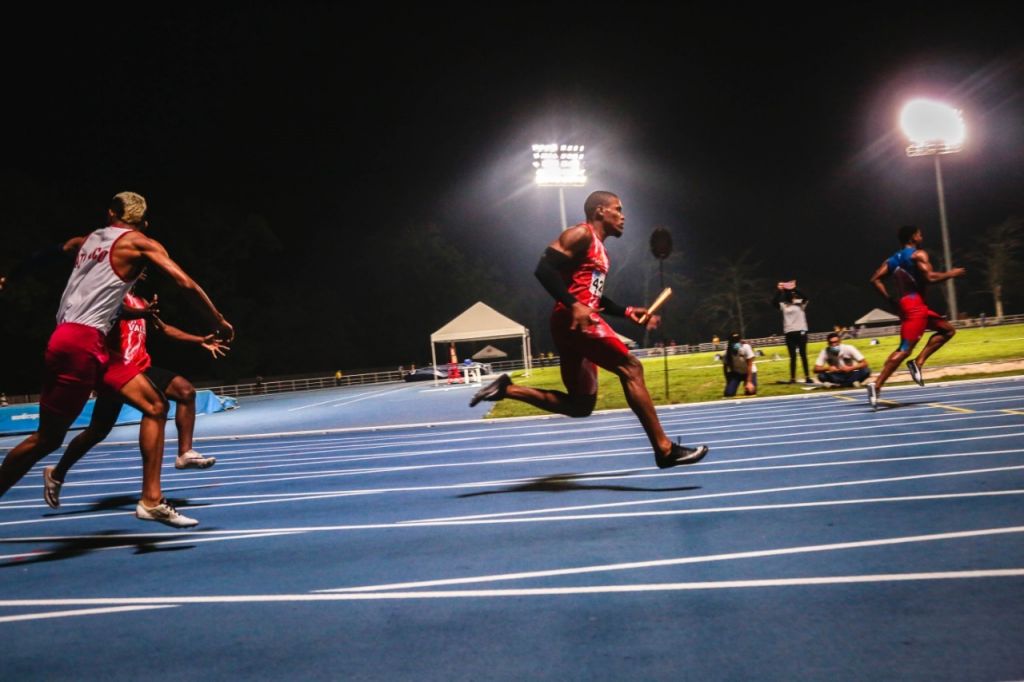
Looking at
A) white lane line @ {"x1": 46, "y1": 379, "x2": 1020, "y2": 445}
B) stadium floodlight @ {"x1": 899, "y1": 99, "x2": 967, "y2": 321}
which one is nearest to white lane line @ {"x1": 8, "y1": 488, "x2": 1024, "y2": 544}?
white lane line @ {"x1": 46, "y1": 379, "x2": 1020, "y2": 445}

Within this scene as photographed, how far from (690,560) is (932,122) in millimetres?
42938

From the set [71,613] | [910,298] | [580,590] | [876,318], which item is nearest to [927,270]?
[910,298]

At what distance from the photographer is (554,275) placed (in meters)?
4.88

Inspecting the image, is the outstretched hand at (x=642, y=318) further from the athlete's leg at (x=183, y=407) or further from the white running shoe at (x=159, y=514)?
the athlete's leg at (x=183, y=407)

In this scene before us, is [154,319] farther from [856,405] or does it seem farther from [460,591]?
[856,405]

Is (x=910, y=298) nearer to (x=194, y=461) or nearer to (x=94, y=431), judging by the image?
(x=194, y=461)

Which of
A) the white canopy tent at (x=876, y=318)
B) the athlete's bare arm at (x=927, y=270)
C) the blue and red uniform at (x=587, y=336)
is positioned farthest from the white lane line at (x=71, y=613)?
the white canopy tent at (x=876, y=318)

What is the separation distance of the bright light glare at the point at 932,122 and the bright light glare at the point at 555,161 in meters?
19.9

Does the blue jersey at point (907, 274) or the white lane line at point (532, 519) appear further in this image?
the blue jersey at point (907, 274)

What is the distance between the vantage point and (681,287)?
78438 millimetres

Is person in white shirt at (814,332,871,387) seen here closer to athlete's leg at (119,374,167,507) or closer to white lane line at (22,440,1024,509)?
white lane line at (22,440,1024,509)

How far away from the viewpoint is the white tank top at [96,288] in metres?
4.29

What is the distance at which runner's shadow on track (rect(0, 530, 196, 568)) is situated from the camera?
434 centimetres

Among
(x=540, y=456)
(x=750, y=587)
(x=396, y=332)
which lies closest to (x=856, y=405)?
(x=540, y=456)
